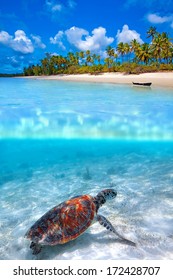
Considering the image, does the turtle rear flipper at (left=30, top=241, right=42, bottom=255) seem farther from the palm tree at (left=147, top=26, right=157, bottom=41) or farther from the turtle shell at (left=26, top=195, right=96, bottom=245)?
the palm tree at (left=147, top=26, right=157, bottom=41)

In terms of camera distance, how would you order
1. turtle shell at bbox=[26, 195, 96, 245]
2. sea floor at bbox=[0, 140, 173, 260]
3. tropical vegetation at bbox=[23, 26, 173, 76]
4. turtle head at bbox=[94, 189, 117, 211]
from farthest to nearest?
tropical vegetation at bbox=[23, 26, 173, 76], turtle head at bbox=[94, 189, 117, 211], sea floor at bbox=[0, 140, 173, 260], turtle shell at bbox=[26, 195, 96, 245]

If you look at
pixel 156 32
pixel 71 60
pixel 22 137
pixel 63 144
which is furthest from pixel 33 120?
pixel 71 60

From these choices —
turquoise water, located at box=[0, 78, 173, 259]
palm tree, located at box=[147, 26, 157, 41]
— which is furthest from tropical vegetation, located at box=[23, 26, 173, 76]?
turquoise water, located at box=[0, 78, 173, 259]

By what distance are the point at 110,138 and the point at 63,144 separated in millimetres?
2223

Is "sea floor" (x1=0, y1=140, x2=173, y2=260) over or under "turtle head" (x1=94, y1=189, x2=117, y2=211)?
under

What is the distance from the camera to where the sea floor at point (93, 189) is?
4.80 m

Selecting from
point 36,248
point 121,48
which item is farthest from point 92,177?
point 121,48

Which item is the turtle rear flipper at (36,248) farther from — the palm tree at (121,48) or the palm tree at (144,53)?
the palm tree at (121,48)

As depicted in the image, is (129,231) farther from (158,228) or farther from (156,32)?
(156,32)

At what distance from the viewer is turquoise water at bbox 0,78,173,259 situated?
4887mm

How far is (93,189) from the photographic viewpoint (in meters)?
7.16

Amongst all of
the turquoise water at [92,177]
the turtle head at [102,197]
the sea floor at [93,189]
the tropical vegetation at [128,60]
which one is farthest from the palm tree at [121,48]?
the turtle head at [102,197]

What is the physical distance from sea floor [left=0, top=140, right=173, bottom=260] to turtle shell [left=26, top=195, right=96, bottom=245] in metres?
0.35

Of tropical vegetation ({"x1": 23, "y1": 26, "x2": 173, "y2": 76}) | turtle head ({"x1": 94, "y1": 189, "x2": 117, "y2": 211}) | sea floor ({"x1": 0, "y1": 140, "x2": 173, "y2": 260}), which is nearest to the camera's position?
sea floor ({"x1": 0, "y1": 140, "x2": 173, "y2": 260})
